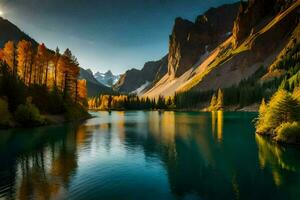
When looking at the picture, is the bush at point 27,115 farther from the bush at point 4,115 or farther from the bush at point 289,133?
the bush at point 289,133

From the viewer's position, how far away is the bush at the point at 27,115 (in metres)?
77.4

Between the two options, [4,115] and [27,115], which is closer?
[4,115]

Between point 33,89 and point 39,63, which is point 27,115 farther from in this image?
point 39,63

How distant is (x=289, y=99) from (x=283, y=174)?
29991mm

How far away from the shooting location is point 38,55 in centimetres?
9981

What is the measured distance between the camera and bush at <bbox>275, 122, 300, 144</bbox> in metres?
53.6

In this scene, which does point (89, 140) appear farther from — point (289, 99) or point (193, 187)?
point (289, 99)

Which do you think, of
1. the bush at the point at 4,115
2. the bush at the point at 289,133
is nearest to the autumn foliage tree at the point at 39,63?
the bush at the point at 4,115

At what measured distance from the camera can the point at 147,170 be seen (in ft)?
118

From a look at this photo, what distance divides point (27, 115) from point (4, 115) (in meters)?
6.60

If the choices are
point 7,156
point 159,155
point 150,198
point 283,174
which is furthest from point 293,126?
point 7,156

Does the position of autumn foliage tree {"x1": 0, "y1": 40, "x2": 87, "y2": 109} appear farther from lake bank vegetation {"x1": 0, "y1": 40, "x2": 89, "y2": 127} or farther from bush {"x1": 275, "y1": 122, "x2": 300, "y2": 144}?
bush {"x1": 275, "y1": 122, "x2": 300, "y2": 144}

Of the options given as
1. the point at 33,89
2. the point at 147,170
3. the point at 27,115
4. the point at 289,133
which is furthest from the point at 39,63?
the point at 289,133

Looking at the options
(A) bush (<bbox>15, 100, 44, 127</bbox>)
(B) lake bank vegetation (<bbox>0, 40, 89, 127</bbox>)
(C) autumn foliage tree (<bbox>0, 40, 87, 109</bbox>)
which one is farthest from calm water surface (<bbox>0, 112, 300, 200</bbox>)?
(C) autumn foliage tree (<bbox>0, 40, 87, 109</bbox>)
